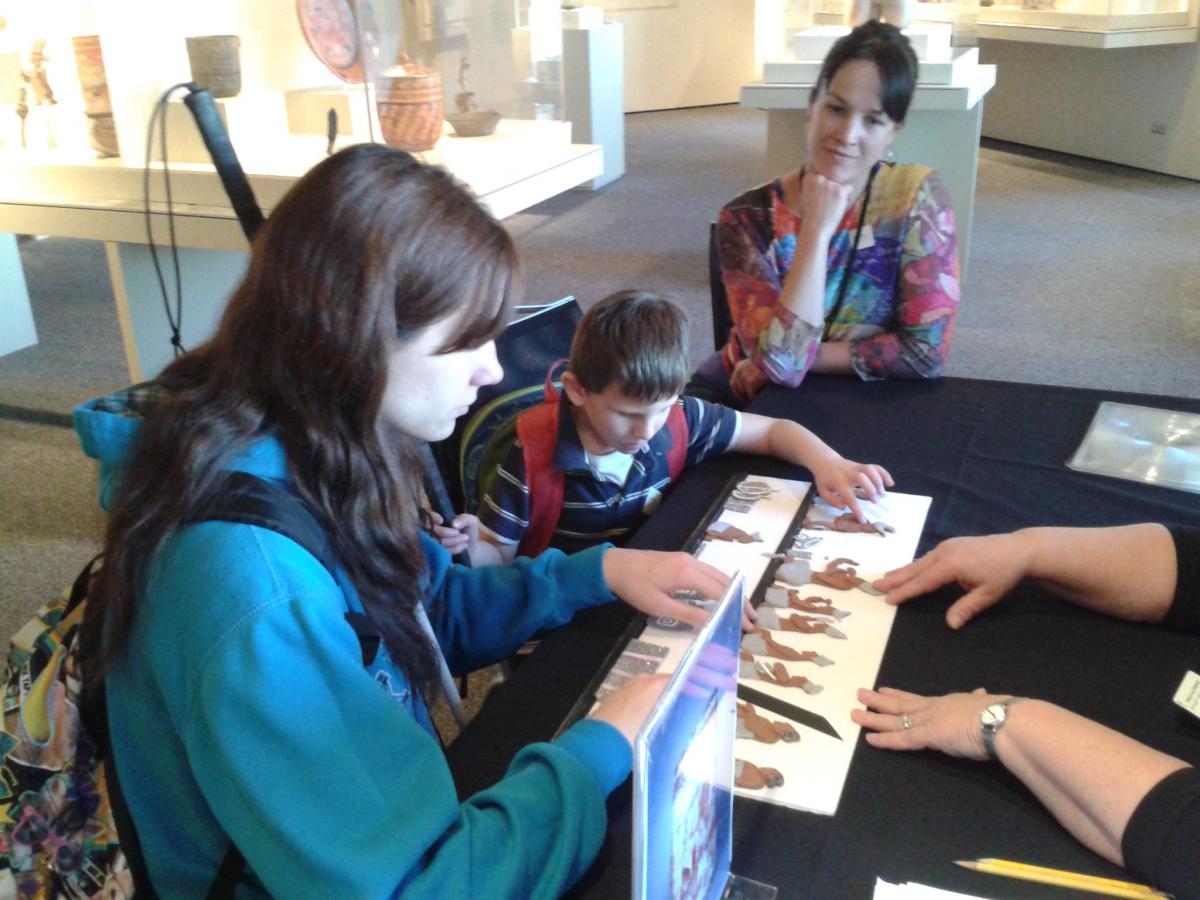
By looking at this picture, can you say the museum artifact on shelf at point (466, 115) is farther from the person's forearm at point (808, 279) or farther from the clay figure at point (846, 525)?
the clay figure at point (846, 525)

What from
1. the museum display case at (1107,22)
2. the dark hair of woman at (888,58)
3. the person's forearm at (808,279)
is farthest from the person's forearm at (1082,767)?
the museum display case at (1107,22)

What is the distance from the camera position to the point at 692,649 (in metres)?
0.64

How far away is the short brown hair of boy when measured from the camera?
1.41m

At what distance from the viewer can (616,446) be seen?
150cm

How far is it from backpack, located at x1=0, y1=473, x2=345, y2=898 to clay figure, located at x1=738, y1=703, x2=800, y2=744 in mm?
365

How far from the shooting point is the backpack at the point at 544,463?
151 centimetres

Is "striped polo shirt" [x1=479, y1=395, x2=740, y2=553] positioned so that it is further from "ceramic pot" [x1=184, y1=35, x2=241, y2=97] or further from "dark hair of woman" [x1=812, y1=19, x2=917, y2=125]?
"ceramic pot" [x1=184, y1=35, x2=241, y2=97]

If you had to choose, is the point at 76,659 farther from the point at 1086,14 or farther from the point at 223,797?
the point at 1086,14

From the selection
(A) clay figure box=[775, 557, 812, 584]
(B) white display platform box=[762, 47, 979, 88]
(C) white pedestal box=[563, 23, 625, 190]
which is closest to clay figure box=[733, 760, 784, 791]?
(A) clay figure box=[775, 557, 812, 584]

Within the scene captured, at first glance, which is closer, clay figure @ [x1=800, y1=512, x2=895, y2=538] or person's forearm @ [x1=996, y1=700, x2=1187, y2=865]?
person's forearm @ [x1=996, y1=700, x2=1187, y2=865]

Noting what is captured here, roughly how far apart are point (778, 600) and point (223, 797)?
643 millimetres

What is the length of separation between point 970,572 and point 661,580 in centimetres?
34

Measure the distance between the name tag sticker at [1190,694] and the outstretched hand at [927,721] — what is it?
0.16 metres

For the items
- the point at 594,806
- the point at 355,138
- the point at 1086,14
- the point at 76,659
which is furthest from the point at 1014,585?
the point at 1086,14
